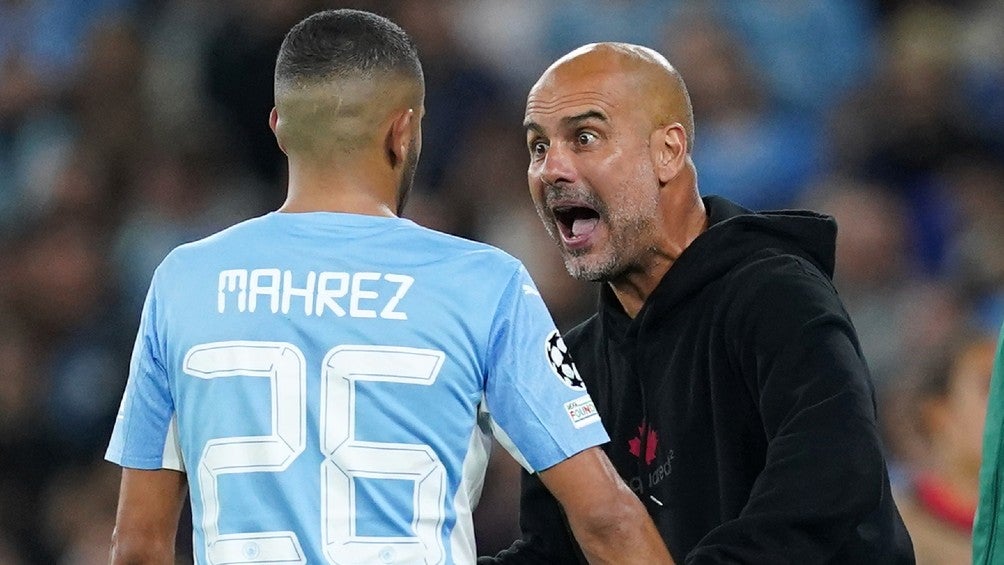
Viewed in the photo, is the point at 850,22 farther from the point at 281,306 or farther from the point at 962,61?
the point at 281,306

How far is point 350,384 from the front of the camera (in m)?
2.68

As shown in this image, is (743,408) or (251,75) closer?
(743,408)

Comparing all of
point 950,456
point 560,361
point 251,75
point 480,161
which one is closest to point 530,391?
point 560,361

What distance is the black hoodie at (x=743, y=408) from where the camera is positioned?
9.78 feet

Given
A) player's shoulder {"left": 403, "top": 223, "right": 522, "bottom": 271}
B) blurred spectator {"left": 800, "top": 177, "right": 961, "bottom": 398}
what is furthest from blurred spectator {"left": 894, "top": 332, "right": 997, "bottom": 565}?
player's shoulder {"left": 403, "top": 223, "right": 522, "bottom": 271}

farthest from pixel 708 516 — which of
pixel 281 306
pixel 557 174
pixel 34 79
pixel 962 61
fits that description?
pixel 34 79

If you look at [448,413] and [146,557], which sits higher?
[448,413]

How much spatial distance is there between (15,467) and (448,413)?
16.4 feet

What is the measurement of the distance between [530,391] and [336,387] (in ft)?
1.07

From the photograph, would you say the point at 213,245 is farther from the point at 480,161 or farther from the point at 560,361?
the point at 480,161

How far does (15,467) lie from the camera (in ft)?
23.7

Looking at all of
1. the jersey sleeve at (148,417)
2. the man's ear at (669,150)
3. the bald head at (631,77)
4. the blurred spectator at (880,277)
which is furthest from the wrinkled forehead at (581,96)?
the blurred spectator at (880,277)

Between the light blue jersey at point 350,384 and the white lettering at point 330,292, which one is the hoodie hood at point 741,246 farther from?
the white lettering at point 330,292

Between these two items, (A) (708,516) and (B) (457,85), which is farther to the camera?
(B) (457,85)
